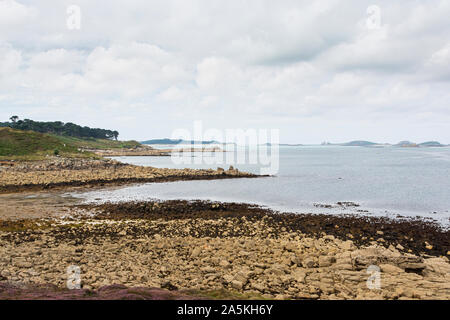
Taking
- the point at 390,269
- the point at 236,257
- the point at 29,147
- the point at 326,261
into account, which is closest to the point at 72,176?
the point at 29,147

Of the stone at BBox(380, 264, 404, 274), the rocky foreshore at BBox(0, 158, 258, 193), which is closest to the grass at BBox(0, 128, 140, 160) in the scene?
the rocky foreshore at BBox(0, 158, 258, 193)

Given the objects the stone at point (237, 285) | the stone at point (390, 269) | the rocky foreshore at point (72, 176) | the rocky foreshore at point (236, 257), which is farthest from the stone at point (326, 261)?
the rocky foreshore at point (72, 176)

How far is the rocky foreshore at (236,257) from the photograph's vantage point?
1113 cm

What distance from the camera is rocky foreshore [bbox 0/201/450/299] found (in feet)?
36.5

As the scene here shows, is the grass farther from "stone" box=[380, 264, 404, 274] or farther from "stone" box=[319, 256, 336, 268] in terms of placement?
"stone" box=[380, 264, 404, 274]

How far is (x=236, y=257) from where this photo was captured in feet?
47.6

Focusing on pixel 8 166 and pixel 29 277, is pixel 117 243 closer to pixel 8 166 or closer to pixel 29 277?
pixel 29 277

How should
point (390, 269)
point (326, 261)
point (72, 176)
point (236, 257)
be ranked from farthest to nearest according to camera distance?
point (72, 176)
point (236, 257)
point (326, 261)
point (390, 269)

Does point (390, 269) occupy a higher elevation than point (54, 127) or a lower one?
lower

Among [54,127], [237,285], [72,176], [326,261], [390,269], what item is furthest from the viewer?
[54,127]

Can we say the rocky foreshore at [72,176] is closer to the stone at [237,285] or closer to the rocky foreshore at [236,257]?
the rocky foreshore at [236,257]

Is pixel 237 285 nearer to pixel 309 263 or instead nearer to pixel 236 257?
pixel 236 257

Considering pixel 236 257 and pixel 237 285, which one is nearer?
pixel 237 285

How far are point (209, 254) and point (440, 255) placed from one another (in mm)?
12713
